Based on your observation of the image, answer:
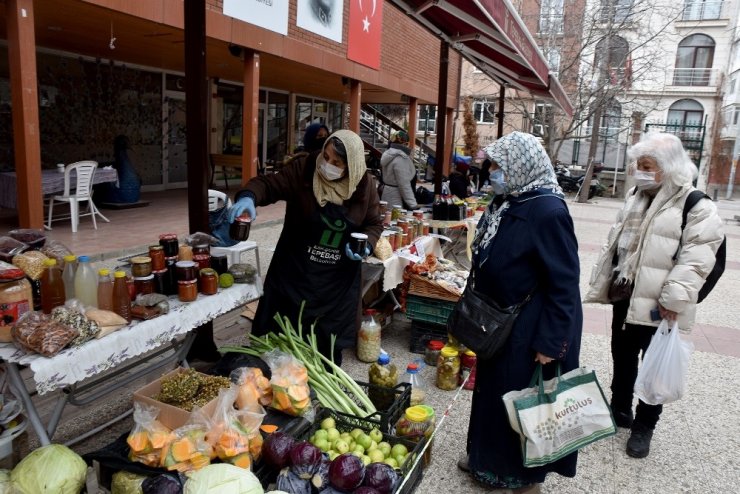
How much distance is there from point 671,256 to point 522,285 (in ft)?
3.84

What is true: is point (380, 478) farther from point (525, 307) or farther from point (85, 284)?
point (85, 284)

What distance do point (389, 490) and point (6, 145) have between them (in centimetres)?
1061

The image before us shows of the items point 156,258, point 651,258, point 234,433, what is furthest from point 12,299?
point 651,258

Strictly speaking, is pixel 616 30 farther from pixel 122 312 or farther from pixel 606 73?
pixel 122 312

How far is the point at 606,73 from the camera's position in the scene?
18.7 meters

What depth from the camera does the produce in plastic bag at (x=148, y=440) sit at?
2.25 m

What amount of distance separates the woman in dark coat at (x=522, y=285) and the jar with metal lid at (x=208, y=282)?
1.45 metres

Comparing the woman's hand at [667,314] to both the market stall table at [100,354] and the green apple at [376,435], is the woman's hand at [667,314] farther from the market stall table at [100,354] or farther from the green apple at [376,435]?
the market stall table at [100,354]

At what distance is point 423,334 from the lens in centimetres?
492

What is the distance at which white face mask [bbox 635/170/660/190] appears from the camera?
3232 mm

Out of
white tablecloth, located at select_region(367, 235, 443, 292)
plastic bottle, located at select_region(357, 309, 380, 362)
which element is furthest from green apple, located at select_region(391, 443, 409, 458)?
white tablecloth, located at select_region(367, 235, 443, 292)

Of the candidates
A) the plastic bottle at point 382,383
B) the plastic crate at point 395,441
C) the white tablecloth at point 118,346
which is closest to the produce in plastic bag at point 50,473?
the white tablecloth at point 118,346

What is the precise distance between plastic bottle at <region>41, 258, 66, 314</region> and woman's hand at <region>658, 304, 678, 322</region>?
321 centimetres

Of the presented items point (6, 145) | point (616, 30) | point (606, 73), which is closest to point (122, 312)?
point (6, 145)
